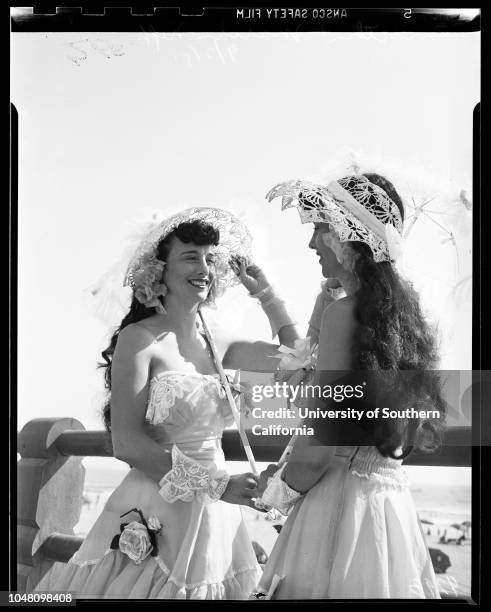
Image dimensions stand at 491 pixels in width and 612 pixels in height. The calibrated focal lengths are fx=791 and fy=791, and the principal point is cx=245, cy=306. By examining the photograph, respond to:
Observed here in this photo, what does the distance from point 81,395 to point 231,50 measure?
1124 millimetres

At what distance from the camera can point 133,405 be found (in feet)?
7.48

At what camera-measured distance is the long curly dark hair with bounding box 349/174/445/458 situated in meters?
2.17

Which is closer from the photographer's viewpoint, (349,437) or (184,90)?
(349,437)

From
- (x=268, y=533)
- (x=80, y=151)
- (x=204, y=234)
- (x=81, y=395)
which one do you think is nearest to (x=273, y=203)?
(x=204, y=234)

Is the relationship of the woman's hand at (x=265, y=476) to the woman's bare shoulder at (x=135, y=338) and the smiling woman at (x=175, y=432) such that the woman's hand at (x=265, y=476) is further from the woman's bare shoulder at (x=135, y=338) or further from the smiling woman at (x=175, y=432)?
the woman's bare shoulder at (x=135, y=338)

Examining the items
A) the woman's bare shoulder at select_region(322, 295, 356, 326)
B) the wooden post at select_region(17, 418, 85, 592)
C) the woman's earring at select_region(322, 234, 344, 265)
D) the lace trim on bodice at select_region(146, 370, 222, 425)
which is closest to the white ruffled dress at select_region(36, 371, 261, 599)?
the lace trim on bodice at select_region(146, 370, 222, 425)

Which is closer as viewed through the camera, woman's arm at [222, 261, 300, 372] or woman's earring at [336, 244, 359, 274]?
woman's earring at [336, 244, 359, 274]

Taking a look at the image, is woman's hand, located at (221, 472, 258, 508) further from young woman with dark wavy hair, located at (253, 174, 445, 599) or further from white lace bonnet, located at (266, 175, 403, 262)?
white lace bonnet, located at (266, 175, 403, 262)

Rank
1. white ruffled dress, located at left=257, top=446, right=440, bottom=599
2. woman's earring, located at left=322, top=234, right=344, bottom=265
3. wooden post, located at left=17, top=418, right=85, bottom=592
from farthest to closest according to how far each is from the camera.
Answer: wooden post, located at left=17, top=418, right=85, bottom=592
woman's earring, located at left=322, top=234, right=344, bottom=265
white ruffled dress, located at left=257, top=446, right=440, bottom=599

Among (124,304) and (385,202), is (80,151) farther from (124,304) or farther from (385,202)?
(385,202)

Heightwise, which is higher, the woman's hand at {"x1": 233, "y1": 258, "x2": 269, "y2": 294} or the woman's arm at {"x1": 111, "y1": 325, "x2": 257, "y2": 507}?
the woman's hand at {"x1": 233, "y1": 258, "x2": 269, "y2": 294}

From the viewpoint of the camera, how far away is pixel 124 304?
234 cm

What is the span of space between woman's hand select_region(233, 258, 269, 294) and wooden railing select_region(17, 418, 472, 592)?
43 centimetres

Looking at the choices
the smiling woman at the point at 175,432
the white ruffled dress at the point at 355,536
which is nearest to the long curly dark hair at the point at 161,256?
the smiling woman at the point at 175,432
